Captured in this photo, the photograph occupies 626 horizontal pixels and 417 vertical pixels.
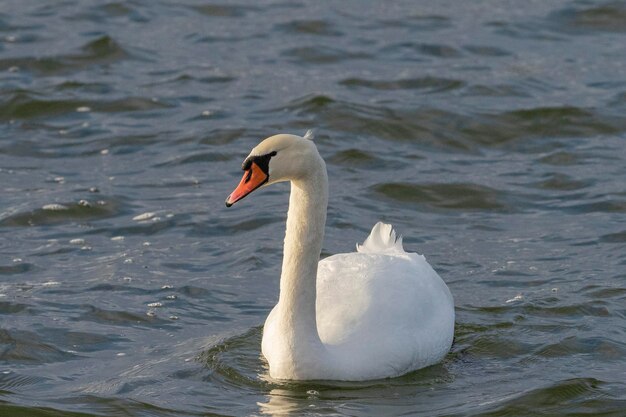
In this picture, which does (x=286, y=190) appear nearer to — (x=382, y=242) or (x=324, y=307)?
(x=382, y=242)

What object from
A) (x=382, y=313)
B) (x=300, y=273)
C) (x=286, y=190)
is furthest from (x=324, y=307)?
(x=286, y=190)

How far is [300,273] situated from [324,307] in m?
0.52

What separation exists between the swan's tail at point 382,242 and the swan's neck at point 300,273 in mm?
1642

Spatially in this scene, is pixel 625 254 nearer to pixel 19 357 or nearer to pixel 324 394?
pixel 324 394

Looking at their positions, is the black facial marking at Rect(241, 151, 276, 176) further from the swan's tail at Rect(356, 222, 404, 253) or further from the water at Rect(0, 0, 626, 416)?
the swan's tail at Rect(356, 222, 404, 253)

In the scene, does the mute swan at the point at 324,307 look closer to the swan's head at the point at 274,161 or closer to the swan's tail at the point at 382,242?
the swan's head at the point at 274,161

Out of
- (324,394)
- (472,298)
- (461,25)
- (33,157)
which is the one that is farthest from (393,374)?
(461,25)

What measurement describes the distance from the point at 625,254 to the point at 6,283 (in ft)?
16.5

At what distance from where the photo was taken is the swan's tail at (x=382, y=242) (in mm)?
10281

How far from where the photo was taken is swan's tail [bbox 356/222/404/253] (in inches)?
405

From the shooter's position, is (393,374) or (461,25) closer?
(393,374)

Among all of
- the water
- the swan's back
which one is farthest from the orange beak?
the water

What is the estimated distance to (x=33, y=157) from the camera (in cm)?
1418

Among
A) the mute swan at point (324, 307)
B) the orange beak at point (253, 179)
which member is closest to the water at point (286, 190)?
the mute swan at point (324, 307)
